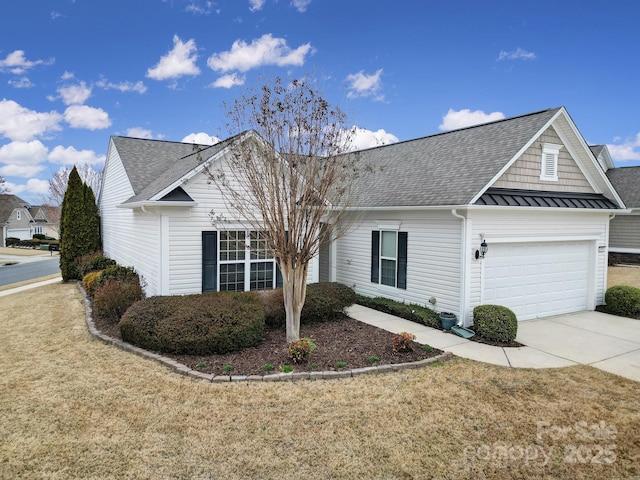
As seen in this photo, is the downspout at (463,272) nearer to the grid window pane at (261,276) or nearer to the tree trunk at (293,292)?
the tree trunk at (293,292)

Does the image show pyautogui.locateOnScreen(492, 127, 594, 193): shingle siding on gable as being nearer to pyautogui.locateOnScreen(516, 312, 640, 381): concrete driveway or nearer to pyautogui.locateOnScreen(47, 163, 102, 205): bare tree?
pyautogui.locateOnScreen(516, 312, 640, 381): concrete driveway

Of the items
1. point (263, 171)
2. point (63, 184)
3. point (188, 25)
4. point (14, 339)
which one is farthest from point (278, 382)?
point (63, 184)

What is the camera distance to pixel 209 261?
1117 cm

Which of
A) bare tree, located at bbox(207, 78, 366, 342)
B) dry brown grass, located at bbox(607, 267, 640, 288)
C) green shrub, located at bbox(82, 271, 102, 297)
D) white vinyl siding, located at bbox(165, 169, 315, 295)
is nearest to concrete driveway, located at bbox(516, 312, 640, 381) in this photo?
bare tree, located at bbox(207, 78, 366, 342)

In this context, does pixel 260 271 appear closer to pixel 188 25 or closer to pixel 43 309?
pixel 43 309

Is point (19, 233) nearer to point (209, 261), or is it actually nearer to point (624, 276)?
point (209, 261)

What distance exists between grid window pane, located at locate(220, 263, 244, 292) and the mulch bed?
231 cm

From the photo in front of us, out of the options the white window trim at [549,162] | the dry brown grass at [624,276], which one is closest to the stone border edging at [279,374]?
the white window trim at [549,162]

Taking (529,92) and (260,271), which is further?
(529,92)

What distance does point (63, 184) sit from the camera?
4475 centimetres

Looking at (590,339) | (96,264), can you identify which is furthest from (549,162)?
(96,264)

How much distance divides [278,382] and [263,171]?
4.10 m

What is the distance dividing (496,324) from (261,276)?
638cm

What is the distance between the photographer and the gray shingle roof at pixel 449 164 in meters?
10.4
